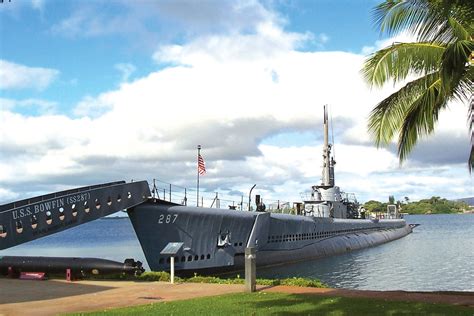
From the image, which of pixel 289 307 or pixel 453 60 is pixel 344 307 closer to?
pixel 289 307

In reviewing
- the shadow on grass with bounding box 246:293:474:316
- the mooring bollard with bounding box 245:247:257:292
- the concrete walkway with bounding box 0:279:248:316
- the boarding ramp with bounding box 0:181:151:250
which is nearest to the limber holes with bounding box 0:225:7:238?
the boarding ramp with bounding box 0:181:151:250

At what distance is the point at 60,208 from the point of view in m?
19.5

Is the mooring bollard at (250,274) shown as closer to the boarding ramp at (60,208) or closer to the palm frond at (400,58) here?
the palm frond at (400,58)

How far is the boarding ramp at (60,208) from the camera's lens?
58.2 feet

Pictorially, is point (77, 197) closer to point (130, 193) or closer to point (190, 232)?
A: point (130, 193)

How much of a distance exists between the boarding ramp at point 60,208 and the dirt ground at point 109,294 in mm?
1859

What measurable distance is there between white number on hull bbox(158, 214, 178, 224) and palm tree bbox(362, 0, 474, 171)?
13.6 m

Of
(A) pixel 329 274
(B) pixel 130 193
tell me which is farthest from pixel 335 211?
(B) pixel 130 193

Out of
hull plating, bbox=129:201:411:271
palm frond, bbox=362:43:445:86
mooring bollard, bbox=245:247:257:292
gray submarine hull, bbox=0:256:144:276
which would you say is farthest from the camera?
hull plating, bbox=129:201:411:271

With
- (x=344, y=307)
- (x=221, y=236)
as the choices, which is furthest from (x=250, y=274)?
(x=221, y=236)

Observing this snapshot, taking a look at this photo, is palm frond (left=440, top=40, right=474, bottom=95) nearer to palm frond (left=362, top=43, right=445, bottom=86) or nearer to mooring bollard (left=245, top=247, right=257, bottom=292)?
Answer: palm frond (left=362, top=43, right=445, bottom=86)

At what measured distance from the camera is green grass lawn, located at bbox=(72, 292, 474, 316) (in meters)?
10.6

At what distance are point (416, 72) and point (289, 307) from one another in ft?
20.2

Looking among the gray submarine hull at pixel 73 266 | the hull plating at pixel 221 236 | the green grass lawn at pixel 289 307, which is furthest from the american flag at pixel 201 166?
the green grass lawn at pixel 289 307
